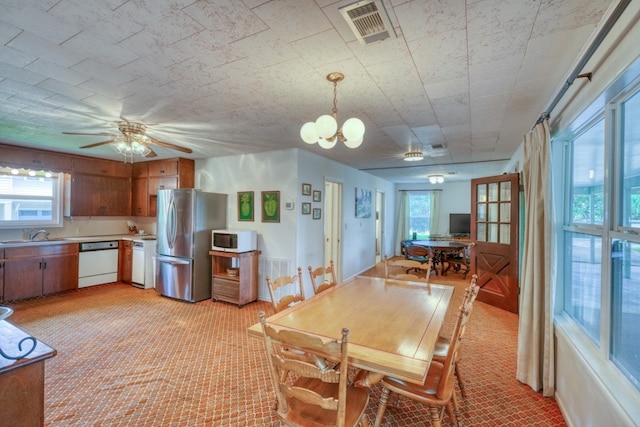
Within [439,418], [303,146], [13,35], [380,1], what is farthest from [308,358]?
[303,146]

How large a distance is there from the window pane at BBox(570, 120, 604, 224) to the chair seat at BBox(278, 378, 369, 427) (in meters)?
1.87

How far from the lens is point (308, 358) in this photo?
6.24 feet

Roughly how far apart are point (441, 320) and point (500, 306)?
3.06m

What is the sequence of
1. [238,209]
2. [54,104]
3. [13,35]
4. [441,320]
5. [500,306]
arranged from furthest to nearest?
[238,209]
[500,306]
[54,104]
[441,320]
[13,35]

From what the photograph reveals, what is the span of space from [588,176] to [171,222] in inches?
196

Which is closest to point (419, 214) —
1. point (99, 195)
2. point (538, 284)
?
point (538, 284)

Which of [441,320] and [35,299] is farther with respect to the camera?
[35,299]

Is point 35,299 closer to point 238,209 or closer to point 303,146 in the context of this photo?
point 238,209

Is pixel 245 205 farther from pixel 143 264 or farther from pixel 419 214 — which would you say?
pixel 419 214

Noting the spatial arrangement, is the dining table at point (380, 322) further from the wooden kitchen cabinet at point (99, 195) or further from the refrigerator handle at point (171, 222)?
the wooden kitchen cabinet at point (99, 195)

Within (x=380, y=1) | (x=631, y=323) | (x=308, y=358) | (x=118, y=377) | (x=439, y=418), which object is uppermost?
(x=380, y=1)

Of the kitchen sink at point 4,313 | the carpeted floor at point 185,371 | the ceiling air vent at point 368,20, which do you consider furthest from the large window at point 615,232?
the kitchen sink at point 4,313

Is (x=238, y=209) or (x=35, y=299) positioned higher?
(x=238, y=209)

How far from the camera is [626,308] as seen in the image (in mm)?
1538
